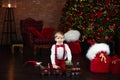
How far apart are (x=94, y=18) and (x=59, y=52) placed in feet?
10.1

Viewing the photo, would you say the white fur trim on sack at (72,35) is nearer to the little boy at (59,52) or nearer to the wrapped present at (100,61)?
the wrapped present at (100,61)

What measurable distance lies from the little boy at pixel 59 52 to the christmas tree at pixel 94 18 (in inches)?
97.3

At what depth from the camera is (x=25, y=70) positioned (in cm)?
644

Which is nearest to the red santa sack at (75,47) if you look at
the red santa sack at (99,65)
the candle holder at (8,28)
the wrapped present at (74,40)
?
the wrapped present at (74,40)

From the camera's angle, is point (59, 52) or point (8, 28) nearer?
point (59, 52)

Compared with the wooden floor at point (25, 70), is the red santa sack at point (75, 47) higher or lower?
higher

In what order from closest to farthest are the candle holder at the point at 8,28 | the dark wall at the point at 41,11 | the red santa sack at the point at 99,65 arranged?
the red santa sack at the point at 99,65
the candle holder at the point at 8,28
the dark wall at the point at 41,11

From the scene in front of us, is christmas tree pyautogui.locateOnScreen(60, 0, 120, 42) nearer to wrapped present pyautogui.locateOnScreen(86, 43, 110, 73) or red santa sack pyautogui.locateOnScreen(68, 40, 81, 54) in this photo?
red santa sack pyautogui.locateOnScreen(68, 40, 81, 54)

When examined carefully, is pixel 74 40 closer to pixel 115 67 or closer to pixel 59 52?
pixel 115 67

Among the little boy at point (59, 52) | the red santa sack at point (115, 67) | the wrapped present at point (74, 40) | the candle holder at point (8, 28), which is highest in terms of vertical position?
the candle holder at point (8, 28)

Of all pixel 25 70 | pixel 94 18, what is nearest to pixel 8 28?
pixel 94 18

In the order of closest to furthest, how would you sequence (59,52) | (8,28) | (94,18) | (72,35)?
(59,52) → (72,35) → (94,18) → (8,28)

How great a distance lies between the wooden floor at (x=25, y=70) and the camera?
19.1 ft

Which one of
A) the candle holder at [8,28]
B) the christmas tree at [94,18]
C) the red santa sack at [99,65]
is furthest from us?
the candle holder at [8,28]
